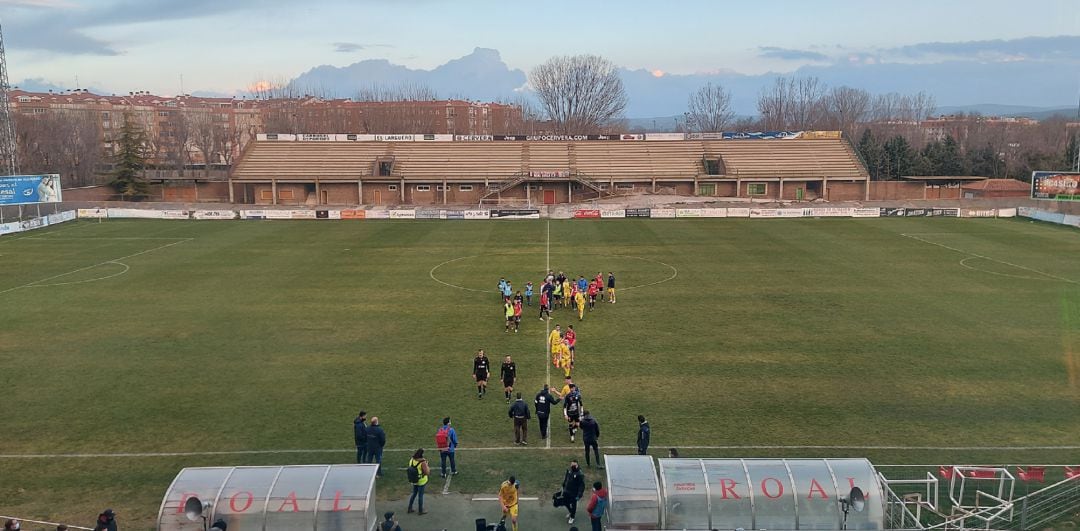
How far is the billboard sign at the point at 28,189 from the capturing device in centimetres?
5081

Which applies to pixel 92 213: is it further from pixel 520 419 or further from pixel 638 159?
pixel 520 419

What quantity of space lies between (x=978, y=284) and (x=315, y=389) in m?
28.5

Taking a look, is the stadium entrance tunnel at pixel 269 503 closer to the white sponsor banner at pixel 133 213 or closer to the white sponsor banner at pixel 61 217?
the white sponsor banner at pixel 61 217

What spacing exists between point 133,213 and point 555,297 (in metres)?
46.1

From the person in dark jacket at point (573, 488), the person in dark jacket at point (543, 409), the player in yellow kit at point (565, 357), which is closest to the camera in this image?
the person in dark jacket at point (573, 488)

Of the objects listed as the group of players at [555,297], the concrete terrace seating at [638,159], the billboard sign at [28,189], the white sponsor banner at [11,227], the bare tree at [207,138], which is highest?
the bare tree at [207,138]

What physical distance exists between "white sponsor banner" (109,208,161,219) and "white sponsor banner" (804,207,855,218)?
174 feet

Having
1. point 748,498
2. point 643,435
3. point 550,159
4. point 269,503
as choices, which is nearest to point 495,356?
point 643,435

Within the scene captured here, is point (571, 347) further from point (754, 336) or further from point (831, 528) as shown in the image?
point (831, 528)

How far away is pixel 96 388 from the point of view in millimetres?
20016

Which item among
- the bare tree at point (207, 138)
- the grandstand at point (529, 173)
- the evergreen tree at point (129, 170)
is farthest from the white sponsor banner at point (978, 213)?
the bare tree at point (207, 138)

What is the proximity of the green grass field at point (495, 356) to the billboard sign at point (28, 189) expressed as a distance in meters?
11.6

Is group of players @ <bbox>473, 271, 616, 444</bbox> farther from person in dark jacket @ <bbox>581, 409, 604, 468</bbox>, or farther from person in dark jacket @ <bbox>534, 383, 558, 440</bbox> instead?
person in dark jacket @ <bbox>581, 409, 604, 468</bbox>

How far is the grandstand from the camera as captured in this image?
7244 centimetres
